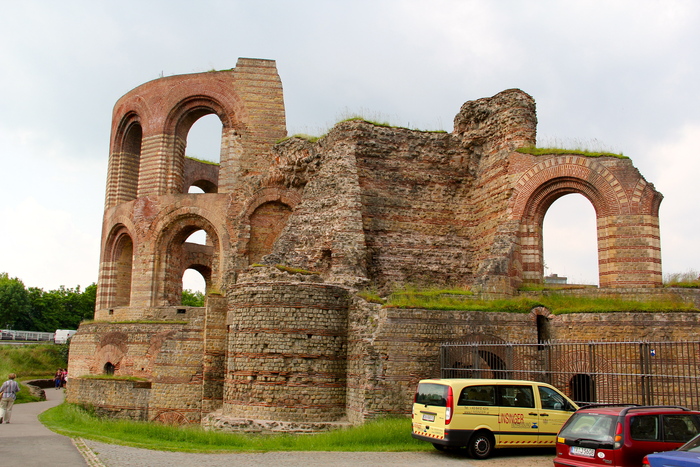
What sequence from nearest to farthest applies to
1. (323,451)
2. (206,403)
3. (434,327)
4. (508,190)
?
(323,451) < (434,327) < (206,403) < (508,190)

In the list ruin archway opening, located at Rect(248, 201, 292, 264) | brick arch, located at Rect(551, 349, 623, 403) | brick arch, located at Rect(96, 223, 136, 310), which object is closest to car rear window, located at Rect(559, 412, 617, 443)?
brick arch, located at Rect(551, 349, 623, 403)

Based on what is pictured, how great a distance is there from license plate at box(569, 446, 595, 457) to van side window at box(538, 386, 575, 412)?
2563mm

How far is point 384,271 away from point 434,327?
451 centimetres

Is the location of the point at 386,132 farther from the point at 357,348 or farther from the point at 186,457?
the point at 186,457

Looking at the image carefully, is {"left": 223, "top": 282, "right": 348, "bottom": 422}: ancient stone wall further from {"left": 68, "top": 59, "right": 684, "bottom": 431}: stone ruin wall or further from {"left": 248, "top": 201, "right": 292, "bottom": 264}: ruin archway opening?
{"left": 248, "top": 201, "right": 292, "bottom": 264}: ruin archway opening

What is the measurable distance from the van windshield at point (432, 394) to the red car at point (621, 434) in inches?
91.0

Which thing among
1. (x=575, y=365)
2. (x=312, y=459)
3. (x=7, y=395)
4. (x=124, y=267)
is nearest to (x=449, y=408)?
(x=312, y=459)

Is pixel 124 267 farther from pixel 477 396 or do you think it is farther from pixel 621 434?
pixel 621 434

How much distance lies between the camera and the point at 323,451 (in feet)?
40.0

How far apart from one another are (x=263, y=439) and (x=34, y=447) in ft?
15.7

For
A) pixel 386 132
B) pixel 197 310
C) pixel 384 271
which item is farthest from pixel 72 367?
pixel 386 132

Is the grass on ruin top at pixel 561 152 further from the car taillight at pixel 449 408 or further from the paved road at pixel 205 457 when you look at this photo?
the car taillight at pixel 449 408

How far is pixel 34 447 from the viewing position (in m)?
11.9

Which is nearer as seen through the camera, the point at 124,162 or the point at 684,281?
the point at 684,281
